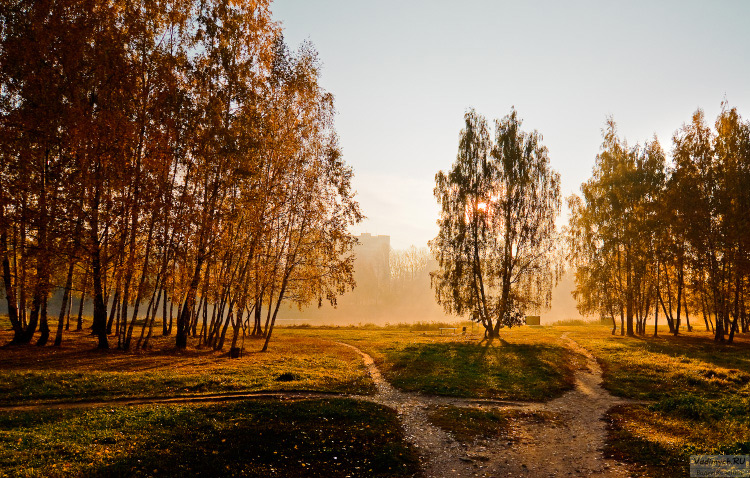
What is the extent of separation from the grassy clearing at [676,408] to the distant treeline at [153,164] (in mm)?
21284

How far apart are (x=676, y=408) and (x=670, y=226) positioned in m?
33.2

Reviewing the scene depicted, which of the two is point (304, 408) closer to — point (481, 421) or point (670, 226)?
point (481, 421)

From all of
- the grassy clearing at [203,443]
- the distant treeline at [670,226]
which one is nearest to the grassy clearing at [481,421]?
the grassy clearing at [203,443]

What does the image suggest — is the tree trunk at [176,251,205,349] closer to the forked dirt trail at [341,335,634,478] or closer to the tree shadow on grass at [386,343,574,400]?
the tree shadow on grass at [386,343,574,400]

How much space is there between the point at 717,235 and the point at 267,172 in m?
43.0

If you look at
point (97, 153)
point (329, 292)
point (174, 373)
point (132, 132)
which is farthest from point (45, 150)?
point (329, 292)

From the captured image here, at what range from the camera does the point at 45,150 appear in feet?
83.5

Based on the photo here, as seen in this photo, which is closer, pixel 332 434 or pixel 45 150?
pixel 332 434

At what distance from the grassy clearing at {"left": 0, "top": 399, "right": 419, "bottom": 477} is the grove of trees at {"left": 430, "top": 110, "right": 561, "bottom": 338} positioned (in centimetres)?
2831

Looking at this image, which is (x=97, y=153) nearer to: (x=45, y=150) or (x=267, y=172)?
(x=45, y=150)

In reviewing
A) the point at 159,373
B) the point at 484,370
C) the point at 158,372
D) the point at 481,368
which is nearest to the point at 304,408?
the point at 159,373

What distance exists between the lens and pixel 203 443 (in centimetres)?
1314

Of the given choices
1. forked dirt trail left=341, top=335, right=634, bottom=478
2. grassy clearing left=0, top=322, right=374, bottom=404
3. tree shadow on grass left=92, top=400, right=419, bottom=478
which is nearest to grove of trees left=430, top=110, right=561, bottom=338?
grassy clearing left=0, top=322, right=374, bottom=404

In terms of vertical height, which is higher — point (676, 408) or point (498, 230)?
point (498, 230)
